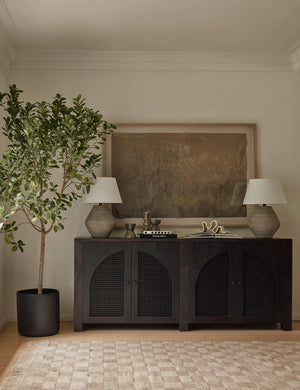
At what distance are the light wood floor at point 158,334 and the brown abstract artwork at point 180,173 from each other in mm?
1051

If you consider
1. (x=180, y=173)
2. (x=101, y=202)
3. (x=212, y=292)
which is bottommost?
(x=212, y=292)

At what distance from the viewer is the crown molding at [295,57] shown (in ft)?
15.5

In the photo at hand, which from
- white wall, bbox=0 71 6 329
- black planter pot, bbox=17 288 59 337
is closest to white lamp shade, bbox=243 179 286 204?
black planter pot, bbox=17 288 59 337

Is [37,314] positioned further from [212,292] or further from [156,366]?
[212,292]

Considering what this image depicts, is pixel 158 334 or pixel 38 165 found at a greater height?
pixel 38 165

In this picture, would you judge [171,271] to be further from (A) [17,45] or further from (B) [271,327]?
(A) [17,45]

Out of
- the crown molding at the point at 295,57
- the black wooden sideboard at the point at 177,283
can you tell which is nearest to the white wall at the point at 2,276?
the black wooden sideboard at the point at 177,283

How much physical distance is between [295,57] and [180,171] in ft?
4.97

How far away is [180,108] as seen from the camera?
499cm

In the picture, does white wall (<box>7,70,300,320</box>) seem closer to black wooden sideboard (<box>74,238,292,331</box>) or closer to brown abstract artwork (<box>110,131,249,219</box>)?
brown abstract artwork (<box>110,131,249,219</box>)

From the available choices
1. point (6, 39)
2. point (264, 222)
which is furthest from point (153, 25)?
point (264, 222)

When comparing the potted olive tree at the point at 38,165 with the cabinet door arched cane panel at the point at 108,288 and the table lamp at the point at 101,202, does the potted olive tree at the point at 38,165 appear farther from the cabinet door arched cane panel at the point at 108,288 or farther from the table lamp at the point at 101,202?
the cabinet door arched cane panel at the point at 108,288

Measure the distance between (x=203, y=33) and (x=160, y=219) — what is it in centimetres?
173

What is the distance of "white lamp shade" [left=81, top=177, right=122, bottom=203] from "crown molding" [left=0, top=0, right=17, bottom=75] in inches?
53.1
